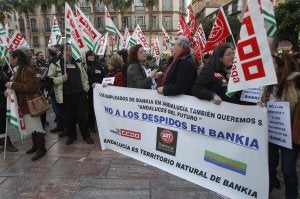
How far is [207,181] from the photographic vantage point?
3598 millimetres

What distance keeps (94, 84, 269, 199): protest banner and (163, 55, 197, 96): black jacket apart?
4.1 inches

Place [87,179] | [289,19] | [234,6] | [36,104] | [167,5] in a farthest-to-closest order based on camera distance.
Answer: [167,5] → [234,6] → [289,19] → [36,104] → [87,179]

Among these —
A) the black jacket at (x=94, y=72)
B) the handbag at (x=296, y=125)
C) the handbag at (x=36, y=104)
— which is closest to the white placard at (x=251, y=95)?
the handbag at (x=296, y=125)

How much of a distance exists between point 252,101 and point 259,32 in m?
1.05

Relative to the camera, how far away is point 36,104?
18.3 feet

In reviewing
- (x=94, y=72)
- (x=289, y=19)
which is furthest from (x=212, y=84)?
(x=289, y=19)

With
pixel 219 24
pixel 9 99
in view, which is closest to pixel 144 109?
pixel 9 99

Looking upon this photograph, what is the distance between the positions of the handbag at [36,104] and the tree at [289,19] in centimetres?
1156

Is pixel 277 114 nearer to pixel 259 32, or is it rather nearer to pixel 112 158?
pixel 259 32

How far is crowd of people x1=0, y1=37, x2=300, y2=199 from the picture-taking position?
3.43m

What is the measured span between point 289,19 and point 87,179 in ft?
42.2

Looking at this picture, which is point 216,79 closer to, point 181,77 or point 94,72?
point 181,77

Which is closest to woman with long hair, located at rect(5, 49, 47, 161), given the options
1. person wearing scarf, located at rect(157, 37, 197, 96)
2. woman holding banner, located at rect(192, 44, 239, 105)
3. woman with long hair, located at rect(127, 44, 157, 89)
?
woman with long hair, located at rect(127, 44, 157, 89)

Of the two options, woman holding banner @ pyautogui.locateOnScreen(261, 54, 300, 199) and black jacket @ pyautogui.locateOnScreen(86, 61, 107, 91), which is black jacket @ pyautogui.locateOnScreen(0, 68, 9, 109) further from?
woman holding banner @ pyautogui.locateOnScreen(261, 54, 300, 199)
